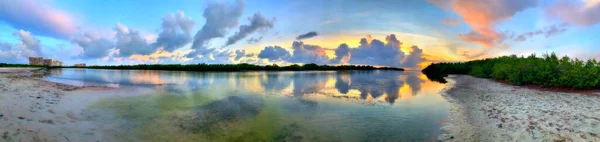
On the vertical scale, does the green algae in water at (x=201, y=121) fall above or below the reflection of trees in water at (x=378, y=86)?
below

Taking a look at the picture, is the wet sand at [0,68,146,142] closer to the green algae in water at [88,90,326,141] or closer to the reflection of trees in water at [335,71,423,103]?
the green algae in water at [88,90,326,141]

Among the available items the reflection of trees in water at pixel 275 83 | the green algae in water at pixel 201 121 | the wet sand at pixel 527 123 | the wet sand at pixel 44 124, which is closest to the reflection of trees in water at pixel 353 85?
the reflection of trees in water at pixel 275 83

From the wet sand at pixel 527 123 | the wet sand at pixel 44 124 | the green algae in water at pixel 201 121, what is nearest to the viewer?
the wet sand at pixel 44 124

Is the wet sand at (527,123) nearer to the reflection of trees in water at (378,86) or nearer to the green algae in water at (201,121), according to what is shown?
the green algae in water at (201,121)

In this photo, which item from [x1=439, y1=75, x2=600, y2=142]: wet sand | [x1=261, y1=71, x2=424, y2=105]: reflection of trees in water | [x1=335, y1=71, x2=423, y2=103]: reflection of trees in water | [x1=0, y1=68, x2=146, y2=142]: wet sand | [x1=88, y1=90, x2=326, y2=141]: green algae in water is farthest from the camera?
[x1=261, y1=71, x2=424, y2=105]: reflection of trees in water

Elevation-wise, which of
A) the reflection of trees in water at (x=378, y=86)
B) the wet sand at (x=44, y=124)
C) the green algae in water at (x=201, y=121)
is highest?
the wet sand at (x=44, y=124)

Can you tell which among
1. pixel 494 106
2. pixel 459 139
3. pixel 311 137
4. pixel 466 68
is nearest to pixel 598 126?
pixel 459 139

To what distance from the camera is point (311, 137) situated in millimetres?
8492

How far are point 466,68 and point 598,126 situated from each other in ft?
257

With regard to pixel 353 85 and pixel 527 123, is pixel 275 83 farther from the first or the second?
pixel 527 123

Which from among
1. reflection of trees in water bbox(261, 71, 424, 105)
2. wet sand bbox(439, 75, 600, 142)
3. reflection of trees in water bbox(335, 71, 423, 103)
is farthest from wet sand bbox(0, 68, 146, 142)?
reflection of trees in water bbox(335, 71, 423, 103)

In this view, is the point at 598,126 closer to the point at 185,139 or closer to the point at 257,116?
the point at 257,116

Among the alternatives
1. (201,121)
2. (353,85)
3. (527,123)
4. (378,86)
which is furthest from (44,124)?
(378,86)

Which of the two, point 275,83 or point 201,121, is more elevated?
point 275,83
